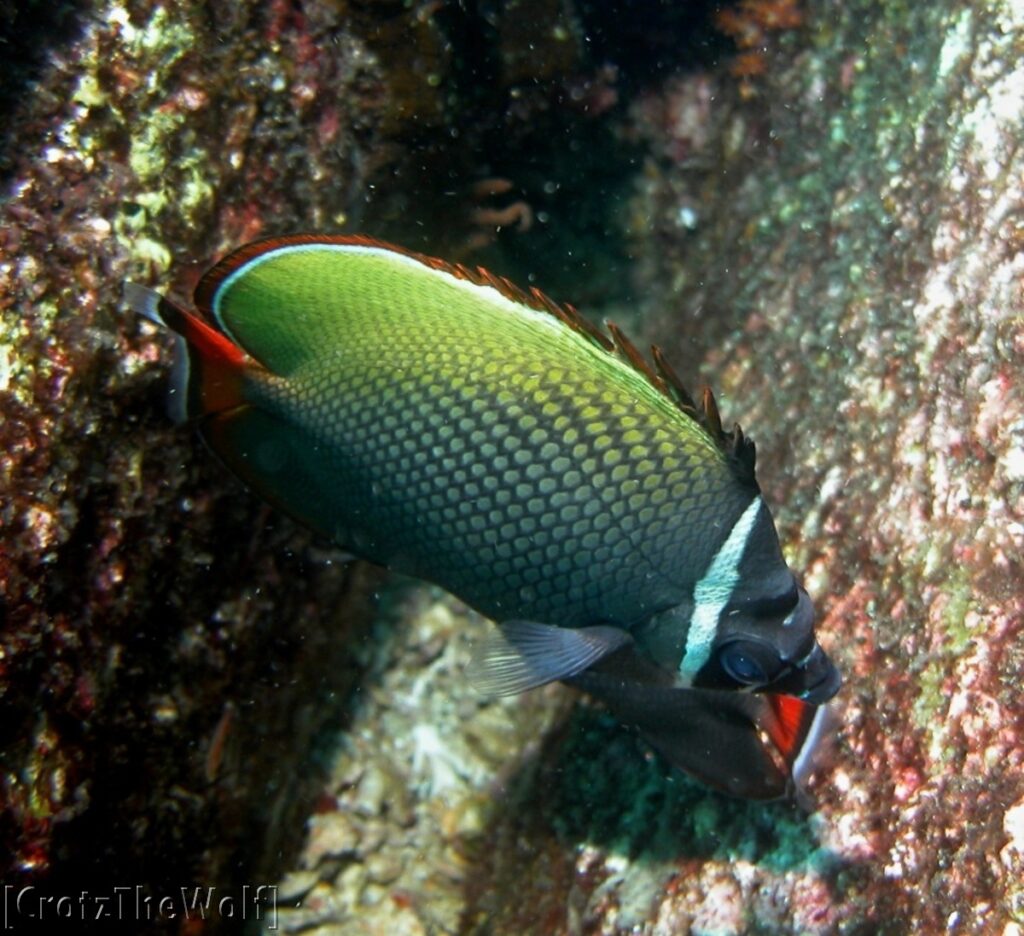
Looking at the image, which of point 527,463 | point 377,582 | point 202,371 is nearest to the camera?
point 527,463

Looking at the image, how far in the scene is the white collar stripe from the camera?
206 cm

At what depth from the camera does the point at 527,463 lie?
205cm

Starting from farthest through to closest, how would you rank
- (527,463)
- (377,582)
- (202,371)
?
(377,582) < (202,371) < (527,463)

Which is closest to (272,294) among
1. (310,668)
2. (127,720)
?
(127,720)

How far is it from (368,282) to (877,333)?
2133mm

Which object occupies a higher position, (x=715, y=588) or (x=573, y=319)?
(x=573, y=319)

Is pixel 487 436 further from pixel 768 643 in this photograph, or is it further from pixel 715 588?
pixel 768 643

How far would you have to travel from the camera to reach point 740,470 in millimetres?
2043

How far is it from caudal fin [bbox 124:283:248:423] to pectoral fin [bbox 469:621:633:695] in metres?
0.94

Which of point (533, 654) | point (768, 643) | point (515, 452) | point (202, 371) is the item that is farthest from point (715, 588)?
point (202, 371)

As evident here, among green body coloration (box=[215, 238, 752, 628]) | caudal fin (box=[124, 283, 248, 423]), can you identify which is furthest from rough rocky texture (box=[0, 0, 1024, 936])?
green body coloration (box=[215, 238, 752, 628])

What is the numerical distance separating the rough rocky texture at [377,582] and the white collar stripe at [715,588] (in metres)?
0.98

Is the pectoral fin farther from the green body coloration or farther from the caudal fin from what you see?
the caudal fin

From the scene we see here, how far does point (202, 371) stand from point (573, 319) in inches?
39.1
